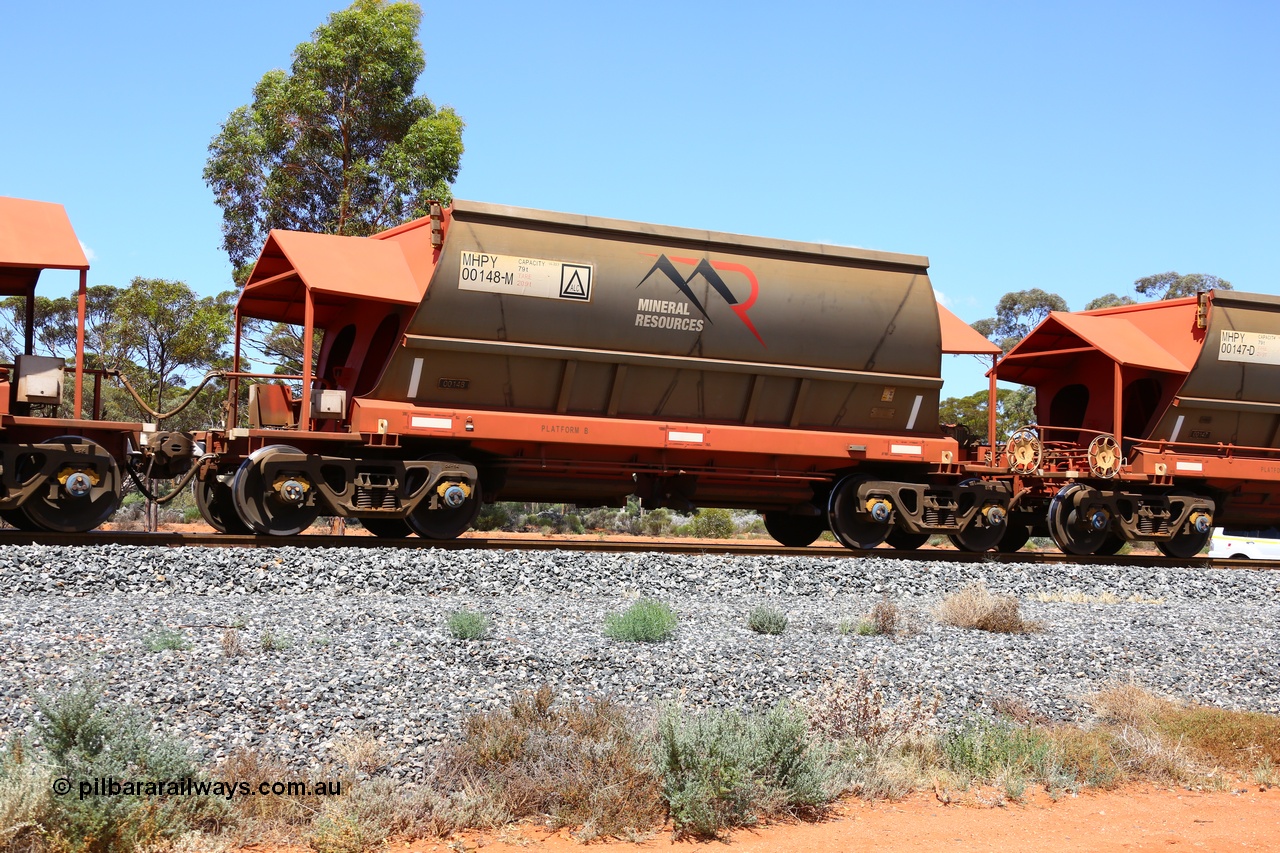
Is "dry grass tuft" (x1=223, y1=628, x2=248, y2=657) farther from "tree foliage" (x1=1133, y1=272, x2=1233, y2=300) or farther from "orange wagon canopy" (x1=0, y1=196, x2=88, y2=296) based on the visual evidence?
"tree foliage" (x1=1133, y1=272, x2=1233, y2=300)

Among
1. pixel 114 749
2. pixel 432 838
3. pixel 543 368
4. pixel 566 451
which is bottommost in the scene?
pixel 432 838

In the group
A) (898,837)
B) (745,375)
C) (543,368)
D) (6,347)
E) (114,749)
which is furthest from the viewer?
(6,347)

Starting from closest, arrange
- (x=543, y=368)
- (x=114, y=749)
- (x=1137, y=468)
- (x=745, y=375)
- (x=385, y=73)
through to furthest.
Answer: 1. (x=114, y=749)
2. (x=543, y=368)
3. (x=745, y=375)
4. (x=1137, y=468)
5. (x=385, y=73)

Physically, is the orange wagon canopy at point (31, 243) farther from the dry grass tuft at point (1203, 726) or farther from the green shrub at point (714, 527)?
the green shrub at point (714, 527)

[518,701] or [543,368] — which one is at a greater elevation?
[543,368]

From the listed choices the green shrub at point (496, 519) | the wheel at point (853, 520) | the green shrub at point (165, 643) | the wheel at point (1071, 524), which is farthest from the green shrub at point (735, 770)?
the green shrub at point (496, 519)

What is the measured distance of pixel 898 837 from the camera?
5562 mm

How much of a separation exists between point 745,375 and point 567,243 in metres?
2.86

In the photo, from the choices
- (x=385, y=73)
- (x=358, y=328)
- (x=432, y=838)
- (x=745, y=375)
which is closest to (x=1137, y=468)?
(x=745, y=375)

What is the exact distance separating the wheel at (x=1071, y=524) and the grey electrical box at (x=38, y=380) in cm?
1303

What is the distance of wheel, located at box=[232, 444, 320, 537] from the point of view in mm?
12164

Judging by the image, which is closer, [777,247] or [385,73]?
[777,247]

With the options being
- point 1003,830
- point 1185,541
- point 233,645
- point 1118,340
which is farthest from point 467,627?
point 1185,541

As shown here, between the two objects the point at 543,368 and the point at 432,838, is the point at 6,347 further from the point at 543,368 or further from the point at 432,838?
the point at 432,838
